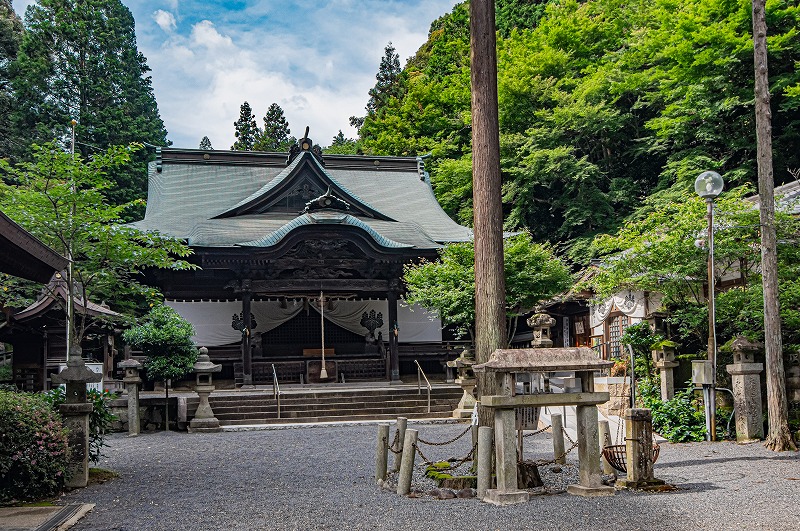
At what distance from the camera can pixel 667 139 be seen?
24875 millimetres

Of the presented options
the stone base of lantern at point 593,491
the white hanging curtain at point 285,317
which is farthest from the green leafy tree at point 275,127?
the stone base of lantern at point 593,491

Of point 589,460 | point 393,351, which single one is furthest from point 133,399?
point 589,460

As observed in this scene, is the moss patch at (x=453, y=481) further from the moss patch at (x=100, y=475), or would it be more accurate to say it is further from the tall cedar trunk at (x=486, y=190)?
the moss patch at (x=100, y=475)

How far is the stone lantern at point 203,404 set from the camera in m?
15.2

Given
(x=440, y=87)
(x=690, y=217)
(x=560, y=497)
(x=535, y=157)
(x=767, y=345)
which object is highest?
(x=440, y=87)

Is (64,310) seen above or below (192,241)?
below

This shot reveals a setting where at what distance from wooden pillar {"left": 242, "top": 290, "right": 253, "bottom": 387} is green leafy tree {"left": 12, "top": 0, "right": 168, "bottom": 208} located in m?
13.2

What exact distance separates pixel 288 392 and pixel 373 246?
16.3 ft

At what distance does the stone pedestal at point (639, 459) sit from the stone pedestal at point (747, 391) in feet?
14.7

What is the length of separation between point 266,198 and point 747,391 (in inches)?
628

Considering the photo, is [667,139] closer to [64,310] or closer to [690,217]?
[690,217]

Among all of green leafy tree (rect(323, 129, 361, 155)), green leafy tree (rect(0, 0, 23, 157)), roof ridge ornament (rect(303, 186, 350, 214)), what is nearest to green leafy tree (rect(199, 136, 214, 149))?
green leafy tree (rect(323, 129, 361, 155))

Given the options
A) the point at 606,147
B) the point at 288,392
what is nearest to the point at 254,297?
the point at 288,392

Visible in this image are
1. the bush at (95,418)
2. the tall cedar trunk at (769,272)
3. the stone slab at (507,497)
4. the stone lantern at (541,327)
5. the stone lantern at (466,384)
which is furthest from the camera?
the stone lantern at (466,384)
